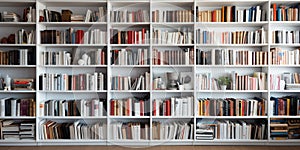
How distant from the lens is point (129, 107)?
5.05m

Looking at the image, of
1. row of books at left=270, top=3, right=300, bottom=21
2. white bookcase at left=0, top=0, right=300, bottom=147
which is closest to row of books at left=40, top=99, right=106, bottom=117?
white bookcase at left=0, top=0, right=300, bottom=147

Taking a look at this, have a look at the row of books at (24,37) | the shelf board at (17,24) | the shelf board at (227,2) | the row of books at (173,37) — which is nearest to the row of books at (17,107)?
the row of books at (24,37)

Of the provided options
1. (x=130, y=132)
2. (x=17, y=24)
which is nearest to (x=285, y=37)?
(x=130, y=132)

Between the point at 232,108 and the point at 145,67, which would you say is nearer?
the point at 232,108

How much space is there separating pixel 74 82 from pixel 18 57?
838 mm

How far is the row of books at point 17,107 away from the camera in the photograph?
195 inches

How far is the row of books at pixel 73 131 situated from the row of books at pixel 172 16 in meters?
1.72

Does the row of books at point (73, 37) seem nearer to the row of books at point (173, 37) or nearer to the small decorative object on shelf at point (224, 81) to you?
the row of books at point (173, 37)

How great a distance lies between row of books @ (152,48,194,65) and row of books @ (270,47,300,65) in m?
1.13

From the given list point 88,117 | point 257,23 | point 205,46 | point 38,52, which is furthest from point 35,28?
point 257,23

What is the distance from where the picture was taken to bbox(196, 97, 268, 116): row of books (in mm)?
4996

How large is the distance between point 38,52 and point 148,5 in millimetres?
1691

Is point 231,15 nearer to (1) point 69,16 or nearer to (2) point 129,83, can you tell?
(2) point 129,83

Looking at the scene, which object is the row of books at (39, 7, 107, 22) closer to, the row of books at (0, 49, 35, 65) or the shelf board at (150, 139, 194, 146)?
the row of books at (0, 49, 35, 65)
